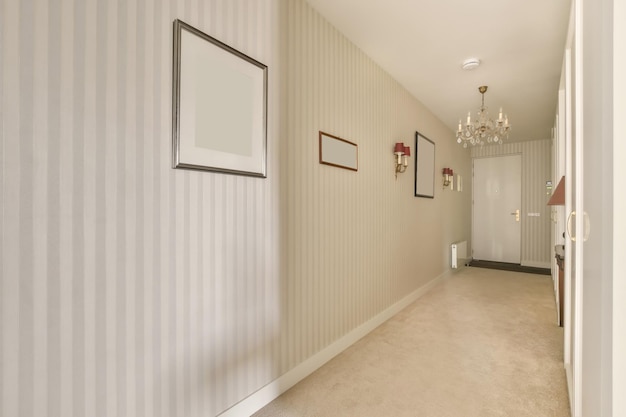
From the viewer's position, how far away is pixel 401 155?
11.3ft

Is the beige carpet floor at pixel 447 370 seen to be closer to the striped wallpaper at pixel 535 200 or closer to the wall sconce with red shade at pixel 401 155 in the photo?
the wall sconce with red shade at pixel 401 155

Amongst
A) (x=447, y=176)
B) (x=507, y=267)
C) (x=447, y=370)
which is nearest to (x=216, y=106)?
(x=447, y=370)

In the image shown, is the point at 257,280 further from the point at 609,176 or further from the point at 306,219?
the point at 609,176

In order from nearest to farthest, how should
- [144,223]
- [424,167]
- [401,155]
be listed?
[144,223] < [401,155] < [424,167]

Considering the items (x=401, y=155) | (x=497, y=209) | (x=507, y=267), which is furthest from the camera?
(x=497, y=209)

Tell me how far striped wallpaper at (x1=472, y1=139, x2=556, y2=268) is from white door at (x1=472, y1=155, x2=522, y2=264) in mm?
103

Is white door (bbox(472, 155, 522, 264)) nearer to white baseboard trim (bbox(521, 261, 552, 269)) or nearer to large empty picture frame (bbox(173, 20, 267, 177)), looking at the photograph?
white baseboard trim (bbox(521, 261, 552, 269))

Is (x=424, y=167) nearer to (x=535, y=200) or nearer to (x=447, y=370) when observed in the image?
(x=447, y=370)

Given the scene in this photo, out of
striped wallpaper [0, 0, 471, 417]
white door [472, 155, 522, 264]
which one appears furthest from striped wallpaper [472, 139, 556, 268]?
striped wallpaper [0, 0, 471, 417]

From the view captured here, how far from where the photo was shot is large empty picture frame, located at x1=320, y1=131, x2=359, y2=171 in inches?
93.5

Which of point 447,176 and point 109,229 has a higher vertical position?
point 447,176

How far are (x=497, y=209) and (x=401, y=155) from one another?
4.33 meters

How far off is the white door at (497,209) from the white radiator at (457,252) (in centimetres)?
105

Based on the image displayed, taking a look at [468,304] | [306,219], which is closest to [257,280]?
[306,219]
